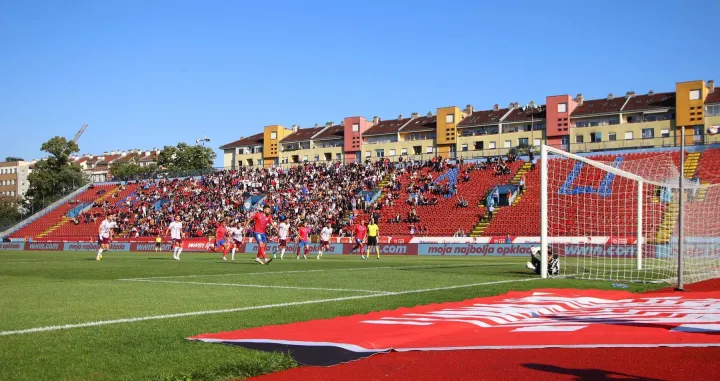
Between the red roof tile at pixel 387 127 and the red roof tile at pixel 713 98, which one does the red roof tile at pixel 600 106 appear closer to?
the red roof tile at pixel 713 98

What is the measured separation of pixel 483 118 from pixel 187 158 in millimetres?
50645

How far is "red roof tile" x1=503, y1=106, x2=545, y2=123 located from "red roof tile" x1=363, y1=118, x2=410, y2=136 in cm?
1467

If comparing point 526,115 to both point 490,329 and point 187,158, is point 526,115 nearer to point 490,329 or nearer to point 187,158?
point 187,158

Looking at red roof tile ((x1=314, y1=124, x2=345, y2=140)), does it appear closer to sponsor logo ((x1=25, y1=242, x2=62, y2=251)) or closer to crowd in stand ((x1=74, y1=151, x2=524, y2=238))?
crowd in stand ((x1=74, y1=151, x2=524, y2=238))

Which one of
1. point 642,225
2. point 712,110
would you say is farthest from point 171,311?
point 712,110

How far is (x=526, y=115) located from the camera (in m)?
75.4

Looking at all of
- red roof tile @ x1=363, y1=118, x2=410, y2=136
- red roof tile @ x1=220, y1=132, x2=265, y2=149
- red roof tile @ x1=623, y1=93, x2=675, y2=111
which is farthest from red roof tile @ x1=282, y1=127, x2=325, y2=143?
red roof tile @ x1=623, y1=93, x2=675, y2=111

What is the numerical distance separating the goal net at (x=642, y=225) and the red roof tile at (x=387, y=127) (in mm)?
52259

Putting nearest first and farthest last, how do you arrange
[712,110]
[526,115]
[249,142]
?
[712,110] < [526,115] < [249,142]

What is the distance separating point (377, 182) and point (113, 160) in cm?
10935

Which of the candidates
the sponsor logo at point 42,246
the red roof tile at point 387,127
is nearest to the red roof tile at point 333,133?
the red roof tile at point 387,127

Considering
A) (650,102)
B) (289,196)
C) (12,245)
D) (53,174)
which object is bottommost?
(12,245)

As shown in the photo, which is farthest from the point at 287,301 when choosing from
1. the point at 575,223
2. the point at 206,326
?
the point at 575,223

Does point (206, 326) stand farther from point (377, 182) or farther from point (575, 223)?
point (377, 182)
